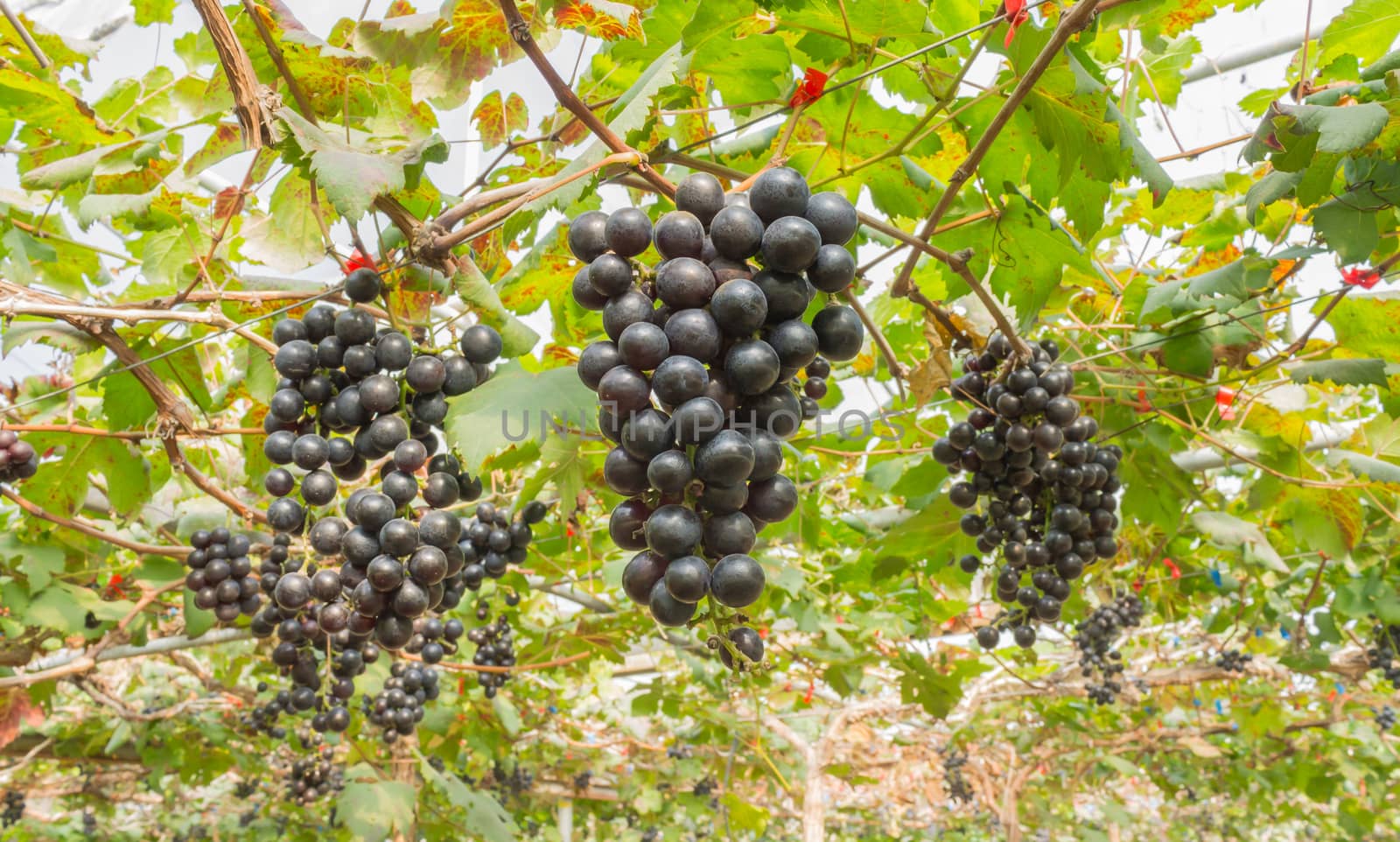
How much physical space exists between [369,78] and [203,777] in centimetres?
500

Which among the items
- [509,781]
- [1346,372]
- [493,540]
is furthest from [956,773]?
[493,540]

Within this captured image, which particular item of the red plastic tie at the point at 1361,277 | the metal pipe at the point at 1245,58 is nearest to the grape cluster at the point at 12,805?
the red plastic tie at the point at 1361,277

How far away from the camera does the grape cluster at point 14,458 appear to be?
2131 mm

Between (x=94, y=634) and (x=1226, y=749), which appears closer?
(x=94, y=634)

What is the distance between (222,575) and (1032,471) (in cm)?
240

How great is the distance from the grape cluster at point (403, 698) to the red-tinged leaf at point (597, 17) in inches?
119

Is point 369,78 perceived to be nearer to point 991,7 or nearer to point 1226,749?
point 991,7

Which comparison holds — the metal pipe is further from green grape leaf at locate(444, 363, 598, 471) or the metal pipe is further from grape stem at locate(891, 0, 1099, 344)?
green grape leaf at locate(444, 363, 598, 471)

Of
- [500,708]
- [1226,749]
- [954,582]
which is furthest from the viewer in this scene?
[1226,749]

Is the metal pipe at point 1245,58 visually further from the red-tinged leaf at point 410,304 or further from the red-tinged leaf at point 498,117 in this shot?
the red-tinged leaf at point 410,304

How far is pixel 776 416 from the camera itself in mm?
971

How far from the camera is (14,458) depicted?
2.15 m

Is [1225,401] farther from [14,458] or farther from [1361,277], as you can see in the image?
[14,458]

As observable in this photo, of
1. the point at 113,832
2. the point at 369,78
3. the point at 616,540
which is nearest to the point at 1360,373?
the point at 616,540
